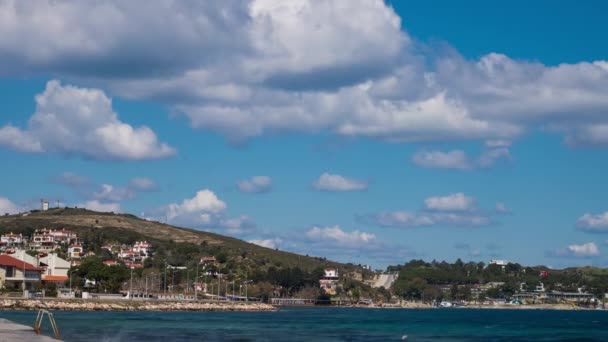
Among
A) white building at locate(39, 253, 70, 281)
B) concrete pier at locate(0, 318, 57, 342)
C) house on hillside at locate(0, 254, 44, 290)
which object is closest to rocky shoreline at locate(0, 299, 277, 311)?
house on hillside at locate(0, 254, 44, 290)

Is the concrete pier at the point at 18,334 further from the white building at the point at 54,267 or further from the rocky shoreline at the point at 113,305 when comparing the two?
the white building at the point at 54,267

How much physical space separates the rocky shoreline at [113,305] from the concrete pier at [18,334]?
169 feet

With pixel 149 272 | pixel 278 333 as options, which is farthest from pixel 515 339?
pixel 149 272

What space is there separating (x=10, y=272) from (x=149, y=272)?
189 feet

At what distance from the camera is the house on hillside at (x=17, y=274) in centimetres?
13538

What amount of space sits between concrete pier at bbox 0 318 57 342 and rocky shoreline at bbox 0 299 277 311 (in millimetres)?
51597

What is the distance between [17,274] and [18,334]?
87.7 m

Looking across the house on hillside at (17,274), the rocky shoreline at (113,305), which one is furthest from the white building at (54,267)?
the rocky shoreline at (113,305)

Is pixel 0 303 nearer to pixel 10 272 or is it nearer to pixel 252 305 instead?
pixel 10 272

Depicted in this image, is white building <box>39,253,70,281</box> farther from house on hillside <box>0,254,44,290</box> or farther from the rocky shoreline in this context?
the rocky shoreline

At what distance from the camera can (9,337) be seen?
51.2 meters

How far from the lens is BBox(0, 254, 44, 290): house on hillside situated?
444 ft

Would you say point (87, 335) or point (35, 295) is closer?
point (87, 335)

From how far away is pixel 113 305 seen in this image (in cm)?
12631
